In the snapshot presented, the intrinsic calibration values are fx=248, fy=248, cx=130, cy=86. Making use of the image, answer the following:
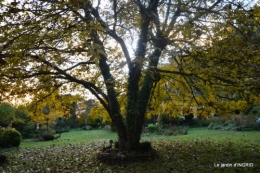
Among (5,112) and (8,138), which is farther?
(5,112)

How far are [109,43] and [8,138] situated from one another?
919 centimetres

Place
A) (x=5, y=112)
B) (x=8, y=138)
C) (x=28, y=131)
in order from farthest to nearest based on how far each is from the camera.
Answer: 1. (x=28, y=131)
2. (x=5, y=112)
3. (x=8, y=138)

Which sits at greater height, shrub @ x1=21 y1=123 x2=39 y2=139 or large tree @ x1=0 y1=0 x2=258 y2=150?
large tree @ x1=0 y1=0 x2=258 y2=150

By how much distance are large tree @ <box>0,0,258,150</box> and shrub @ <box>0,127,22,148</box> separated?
6.55 metres

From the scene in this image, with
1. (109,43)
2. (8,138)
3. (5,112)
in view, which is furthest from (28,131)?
(109,43)

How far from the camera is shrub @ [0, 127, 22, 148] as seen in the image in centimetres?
1460

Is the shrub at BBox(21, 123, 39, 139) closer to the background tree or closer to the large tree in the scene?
the background tree

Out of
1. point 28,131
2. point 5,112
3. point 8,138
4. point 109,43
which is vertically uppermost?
point 109,43

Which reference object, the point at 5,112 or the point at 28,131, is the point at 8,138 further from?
the point at 28,131

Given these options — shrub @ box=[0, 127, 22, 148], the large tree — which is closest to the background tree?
shrub @ box=[0, 127, 22, 148]

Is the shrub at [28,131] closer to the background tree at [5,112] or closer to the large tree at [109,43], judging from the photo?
the background tree at [5,112]

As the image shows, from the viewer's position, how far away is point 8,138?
14.7 m

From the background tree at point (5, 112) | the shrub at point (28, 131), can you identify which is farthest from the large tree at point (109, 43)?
the shrub at point (28, 131)

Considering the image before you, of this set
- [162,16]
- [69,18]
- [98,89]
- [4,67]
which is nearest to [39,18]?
[69,18]
